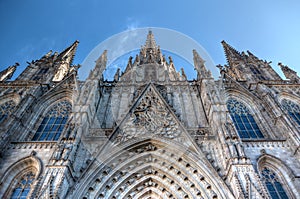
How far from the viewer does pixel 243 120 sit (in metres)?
15.0

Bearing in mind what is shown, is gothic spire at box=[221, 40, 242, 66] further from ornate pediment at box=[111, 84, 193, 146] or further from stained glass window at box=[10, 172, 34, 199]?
stained glass window at box=[10, 172, 34, 199]

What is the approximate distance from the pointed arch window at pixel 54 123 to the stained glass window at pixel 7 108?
258cm

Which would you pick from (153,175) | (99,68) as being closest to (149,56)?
(99,68)

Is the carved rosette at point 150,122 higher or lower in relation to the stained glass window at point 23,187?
higher

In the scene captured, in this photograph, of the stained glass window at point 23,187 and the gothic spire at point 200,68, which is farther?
the gothic spire at point 200,68

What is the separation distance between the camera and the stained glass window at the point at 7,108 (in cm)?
1491

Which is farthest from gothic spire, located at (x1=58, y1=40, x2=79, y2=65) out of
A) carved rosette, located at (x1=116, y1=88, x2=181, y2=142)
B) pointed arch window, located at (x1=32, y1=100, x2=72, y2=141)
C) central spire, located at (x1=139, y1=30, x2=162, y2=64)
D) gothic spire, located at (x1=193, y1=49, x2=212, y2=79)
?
gothic spire, located at (x1=193, y1=49, x2=212, y2=79)

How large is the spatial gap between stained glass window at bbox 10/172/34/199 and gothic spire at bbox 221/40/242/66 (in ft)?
68.6

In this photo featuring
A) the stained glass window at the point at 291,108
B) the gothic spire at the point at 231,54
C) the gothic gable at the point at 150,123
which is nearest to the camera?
the gothic gable at the point at 150,123

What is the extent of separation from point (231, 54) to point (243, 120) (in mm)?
12766

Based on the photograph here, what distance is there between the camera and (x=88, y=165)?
10.4m

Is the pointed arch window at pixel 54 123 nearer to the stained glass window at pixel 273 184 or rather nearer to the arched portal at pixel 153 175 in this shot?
the arched portal at pixel 153 175

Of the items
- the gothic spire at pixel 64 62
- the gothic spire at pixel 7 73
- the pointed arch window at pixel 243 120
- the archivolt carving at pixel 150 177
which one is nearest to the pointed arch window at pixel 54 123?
the archivolt carving at pixel 150 177

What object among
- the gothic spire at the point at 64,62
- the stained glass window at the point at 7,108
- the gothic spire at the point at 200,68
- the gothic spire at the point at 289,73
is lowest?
the stained glass window at the point at 7,108
